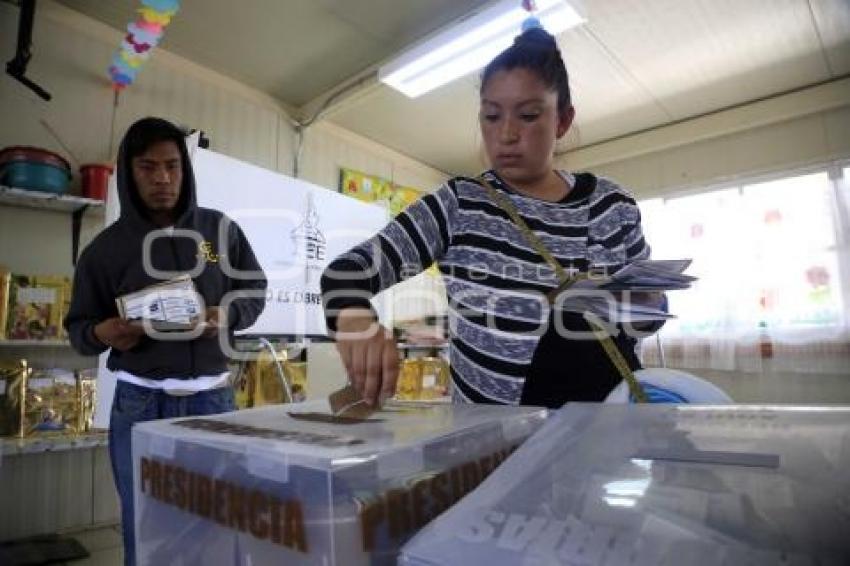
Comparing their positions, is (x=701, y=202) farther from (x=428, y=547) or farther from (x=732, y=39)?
(x=428, y=547)

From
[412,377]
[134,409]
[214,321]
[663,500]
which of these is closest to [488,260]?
[663,500]

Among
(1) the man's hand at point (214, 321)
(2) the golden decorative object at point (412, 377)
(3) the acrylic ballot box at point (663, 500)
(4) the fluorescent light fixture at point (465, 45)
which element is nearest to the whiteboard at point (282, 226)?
(4) the fluorescent light fixture at point (465, 45)

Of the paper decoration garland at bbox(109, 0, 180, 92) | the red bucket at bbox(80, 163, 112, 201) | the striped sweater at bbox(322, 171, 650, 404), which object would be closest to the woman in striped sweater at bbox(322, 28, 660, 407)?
the striped sweater at bbox(322, 171, 650, 404)

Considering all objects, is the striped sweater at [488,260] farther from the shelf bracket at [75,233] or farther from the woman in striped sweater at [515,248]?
the shelf bracket at [75,233]

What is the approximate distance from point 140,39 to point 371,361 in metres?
2.61

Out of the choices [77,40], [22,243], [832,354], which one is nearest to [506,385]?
[22,243]

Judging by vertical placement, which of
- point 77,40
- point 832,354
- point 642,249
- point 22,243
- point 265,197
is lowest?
point 832,354

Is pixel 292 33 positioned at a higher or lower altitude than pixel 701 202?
higher

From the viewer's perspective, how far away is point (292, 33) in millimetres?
2877

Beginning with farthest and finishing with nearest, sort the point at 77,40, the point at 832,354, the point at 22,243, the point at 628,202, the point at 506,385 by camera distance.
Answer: the point at 832,354 < the point at 77,40 < the point at 22,243 < the point at 628,202 < the point at 506,385

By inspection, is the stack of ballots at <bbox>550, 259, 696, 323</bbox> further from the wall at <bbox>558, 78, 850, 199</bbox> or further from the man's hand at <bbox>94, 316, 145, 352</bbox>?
the wall at <bbox>558, 78, 850, 199</bbox>

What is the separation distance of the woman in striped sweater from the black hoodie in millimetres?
875

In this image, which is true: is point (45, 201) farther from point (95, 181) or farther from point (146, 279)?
point (146, 279)

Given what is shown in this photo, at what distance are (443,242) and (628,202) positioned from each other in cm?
33
